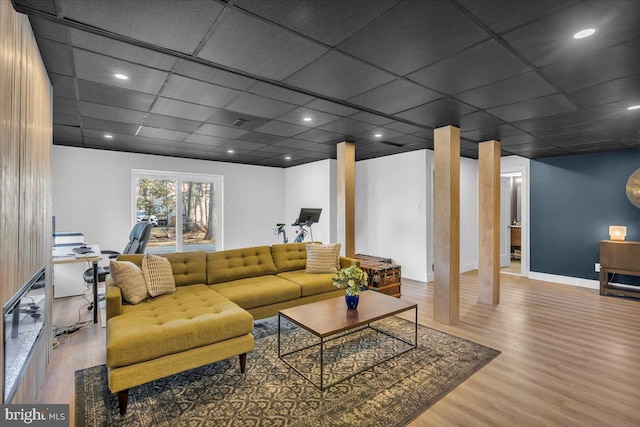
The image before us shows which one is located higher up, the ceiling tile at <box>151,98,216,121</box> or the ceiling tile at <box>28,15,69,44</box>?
the ceiling tile at <box>151,98,216,121</box>

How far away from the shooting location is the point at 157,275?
125 inches

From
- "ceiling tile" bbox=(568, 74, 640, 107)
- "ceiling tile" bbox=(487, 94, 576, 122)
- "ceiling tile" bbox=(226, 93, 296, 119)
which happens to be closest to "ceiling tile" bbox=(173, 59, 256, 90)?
"ceiling tile" bbox=(226, 93, 296, 119)

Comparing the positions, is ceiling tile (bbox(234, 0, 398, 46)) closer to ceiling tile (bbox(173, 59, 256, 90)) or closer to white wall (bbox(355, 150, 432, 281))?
ceiling tile (bbox(173, 59, 256, 90))

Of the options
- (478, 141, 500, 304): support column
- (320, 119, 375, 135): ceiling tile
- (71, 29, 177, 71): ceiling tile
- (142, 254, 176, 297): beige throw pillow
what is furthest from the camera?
(478, 141, 500, 304): support column

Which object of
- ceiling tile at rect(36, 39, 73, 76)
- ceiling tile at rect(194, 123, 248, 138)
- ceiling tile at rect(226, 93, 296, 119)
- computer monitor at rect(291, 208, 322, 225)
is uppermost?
ceiling tile at rect(194, 123, 248, 138)

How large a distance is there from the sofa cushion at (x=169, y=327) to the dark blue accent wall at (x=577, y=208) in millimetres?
6153

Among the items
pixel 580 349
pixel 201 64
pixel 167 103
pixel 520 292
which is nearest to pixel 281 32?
pixel 201 64

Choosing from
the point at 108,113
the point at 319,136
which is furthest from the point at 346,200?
the point at 108,113

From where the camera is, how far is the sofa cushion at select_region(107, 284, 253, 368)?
2.11 metres

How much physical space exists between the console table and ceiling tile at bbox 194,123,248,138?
235 inches

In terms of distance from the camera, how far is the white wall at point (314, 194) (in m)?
6.89

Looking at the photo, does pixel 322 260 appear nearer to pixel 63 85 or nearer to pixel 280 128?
pixel 280 128

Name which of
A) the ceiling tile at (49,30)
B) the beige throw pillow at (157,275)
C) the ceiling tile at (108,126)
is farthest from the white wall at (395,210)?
the ceiling tile at (49,30)

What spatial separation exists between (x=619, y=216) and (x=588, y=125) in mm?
2619
